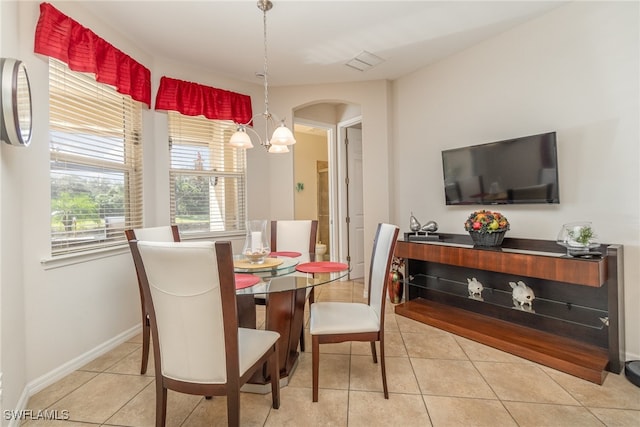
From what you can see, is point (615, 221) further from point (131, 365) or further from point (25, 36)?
point (25, 36)

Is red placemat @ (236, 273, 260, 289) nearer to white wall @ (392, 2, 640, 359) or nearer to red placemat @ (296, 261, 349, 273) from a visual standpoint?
red placemat @ (296, 261, 349, 273)

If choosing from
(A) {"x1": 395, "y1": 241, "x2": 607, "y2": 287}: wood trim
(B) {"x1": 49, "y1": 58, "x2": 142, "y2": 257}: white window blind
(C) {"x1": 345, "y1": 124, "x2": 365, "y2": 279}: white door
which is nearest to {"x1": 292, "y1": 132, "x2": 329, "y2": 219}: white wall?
(C) {"x1": 345, "y1": 124, "x2": 365, "y2": 279}: white door

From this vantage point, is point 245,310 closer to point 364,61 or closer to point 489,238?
point 489,238

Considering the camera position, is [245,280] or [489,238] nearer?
[245,280]

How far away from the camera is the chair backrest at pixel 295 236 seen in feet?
9.66

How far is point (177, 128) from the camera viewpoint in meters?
3.30

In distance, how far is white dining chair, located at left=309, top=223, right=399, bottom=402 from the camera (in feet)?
5.85

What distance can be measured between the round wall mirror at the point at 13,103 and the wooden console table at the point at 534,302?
300cm

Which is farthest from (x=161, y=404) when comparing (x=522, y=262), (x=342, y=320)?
(x=522, y=262)

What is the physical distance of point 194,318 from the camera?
4.21 feet

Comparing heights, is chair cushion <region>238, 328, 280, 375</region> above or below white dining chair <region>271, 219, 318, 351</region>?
below

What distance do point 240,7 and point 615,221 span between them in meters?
3.19

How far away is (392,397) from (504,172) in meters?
2.10

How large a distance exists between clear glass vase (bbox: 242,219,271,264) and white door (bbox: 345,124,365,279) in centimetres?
273
